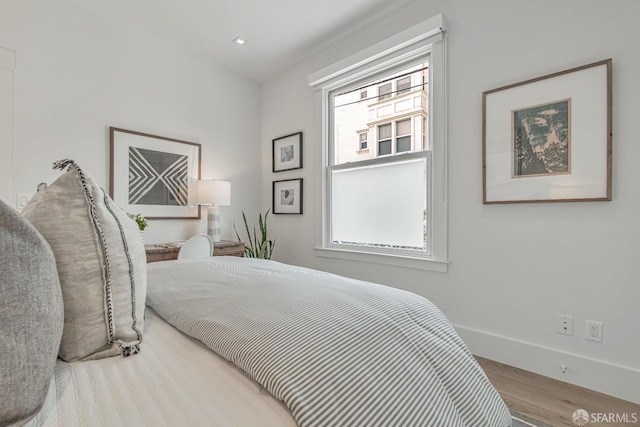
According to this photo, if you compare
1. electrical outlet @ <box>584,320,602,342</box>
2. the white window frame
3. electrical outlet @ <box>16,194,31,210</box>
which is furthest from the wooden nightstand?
electrical outlet @ <box>584,320,602,342</box>

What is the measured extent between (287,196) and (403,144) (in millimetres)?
1564

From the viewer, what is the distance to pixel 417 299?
1064mm

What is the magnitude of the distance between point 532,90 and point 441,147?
0.67 metres

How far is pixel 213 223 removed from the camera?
3311mm

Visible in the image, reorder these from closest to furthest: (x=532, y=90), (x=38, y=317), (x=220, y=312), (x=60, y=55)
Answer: (x=38, y=317) → (x=220, y=312) → (x=532, y=90) → (x=60, y=55)

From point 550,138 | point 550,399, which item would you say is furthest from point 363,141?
point 550,399

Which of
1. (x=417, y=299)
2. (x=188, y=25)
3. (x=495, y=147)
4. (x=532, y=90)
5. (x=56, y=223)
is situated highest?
(x=188, y=25)

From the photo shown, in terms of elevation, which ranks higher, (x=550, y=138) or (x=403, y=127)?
(x=403, y=127)

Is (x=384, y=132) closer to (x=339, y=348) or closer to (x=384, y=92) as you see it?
(x=384, y=92)

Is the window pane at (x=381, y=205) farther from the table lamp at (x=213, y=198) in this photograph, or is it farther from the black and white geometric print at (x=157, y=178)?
the black and white geometric print at (x=157, y=178)

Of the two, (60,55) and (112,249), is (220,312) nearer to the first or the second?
(112,249)

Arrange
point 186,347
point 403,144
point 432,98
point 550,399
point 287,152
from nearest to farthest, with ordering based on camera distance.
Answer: point 186,347, point 550,399, point 432,98, point 403,144, point 287,152

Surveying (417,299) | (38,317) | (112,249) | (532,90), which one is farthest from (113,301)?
(532,90)

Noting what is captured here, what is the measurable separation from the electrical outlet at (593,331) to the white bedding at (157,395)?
2119mm
